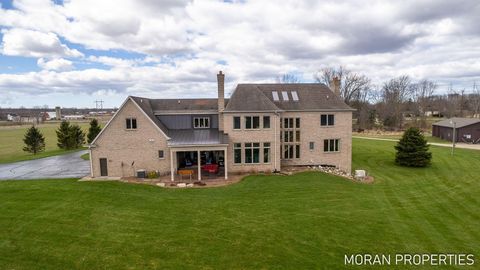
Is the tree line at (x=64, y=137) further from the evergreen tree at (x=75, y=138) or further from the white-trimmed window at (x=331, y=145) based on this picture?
the white-trimmed window at (x=331, y=145)

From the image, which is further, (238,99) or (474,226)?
(238,99)

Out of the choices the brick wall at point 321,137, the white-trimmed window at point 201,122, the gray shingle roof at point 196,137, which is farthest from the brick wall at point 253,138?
the white-trimmed window at point 201,122

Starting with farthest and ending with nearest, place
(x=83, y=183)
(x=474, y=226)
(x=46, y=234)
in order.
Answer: (x=83, y=183)
(x=474, y=226)
(x=46, y=234)

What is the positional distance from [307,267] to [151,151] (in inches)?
667

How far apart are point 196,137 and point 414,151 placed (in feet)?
78.8

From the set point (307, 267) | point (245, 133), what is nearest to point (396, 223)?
point (307, 267)

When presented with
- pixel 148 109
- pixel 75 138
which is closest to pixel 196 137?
pixel 148 109

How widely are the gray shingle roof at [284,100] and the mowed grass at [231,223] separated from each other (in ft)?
21.8

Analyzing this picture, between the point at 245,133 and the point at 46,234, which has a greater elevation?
the point at 245,133

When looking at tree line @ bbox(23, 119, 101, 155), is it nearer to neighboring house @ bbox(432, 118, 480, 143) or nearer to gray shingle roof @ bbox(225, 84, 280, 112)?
gray shingle roof @ bbox(225, 84, 280, 112)

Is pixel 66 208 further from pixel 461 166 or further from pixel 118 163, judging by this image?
pixel 461 166

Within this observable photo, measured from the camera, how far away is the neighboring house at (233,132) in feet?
75.7

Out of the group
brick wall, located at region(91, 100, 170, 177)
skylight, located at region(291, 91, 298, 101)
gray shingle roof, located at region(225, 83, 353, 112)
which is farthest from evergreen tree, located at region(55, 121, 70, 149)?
skylight, located at region(291, 91, 298, 101)

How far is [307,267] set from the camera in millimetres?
10438
